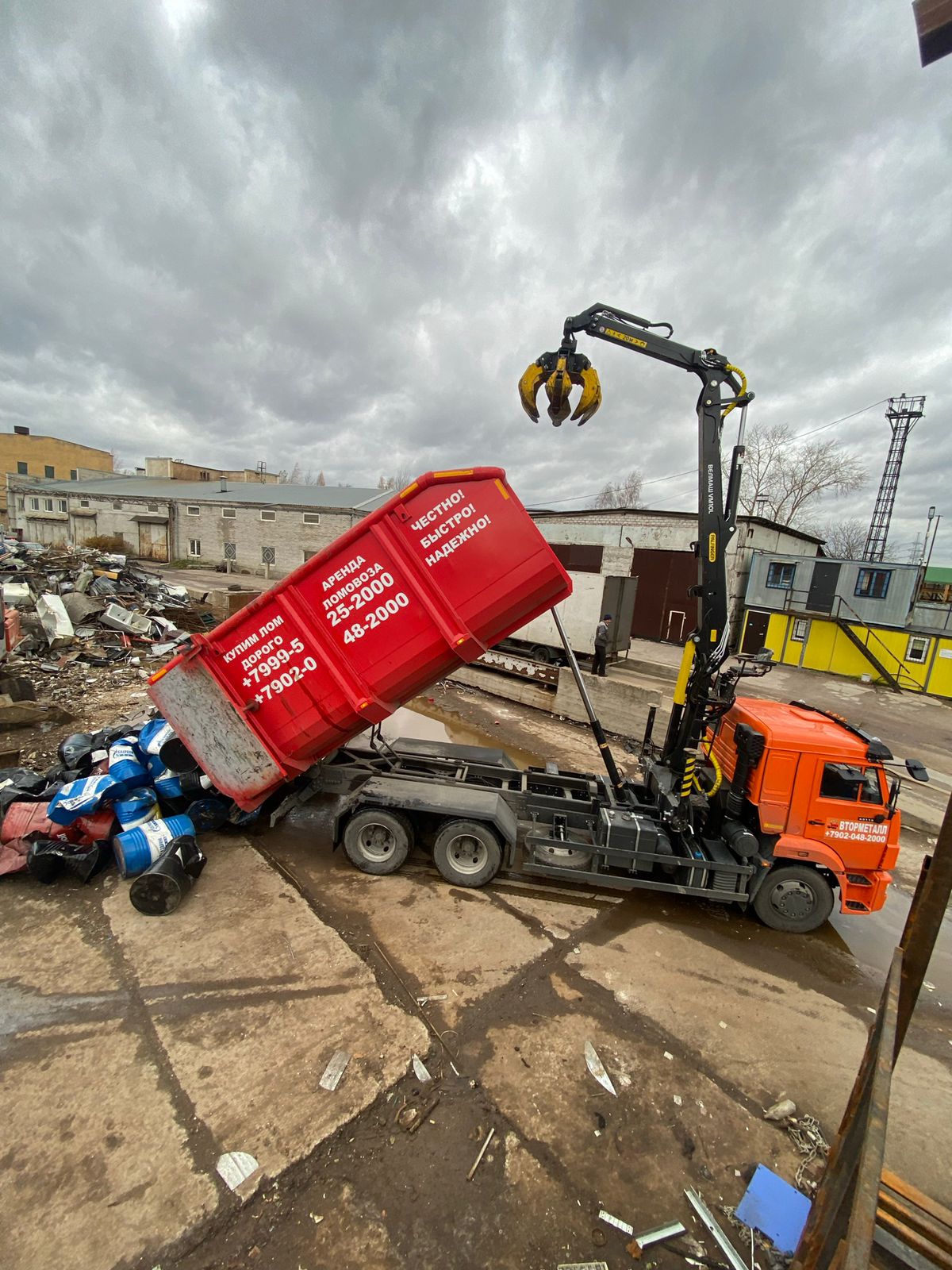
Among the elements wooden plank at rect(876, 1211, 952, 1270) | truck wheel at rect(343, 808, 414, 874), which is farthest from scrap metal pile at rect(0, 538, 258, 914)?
wooden plank at rect(876, 1211, 952, 1270)

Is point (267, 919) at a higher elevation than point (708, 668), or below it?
below

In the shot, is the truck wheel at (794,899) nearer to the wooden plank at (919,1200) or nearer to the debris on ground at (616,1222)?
the wooden plank at (919,1200)

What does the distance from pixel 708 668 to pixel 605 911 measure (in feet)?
8.73

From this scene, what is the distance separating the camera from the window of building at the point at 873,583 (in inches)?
725

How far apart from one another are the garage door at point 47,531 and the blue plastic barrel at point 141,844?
1655 inches

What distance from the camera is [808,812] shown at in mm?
4457

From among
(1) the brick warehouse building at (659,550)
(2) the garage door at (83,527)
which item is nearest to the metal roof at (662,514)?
(1) the brick warehouse building at (659,550)

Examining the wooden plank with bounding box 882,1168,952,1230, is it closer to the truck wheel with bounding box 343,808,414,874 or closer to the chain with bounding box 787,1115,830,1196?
the chain with bounding box 787,1115,830,1196

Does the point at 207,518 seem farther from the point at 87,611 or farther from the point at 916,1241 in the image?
the point at 916,1241

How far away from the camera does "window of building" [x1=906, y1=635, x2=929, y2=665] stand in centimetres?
1674

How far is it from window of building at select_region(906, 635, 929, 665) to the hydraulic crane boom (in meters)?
17.0

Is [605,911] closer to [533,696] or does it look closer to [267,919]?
[267,919]

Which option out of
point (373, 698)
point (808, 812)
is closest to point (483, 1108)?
point (373, 698)

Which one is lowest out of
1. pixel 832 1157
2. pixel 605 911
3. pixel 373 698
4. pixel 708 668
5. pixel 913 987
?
pixel 605 911
